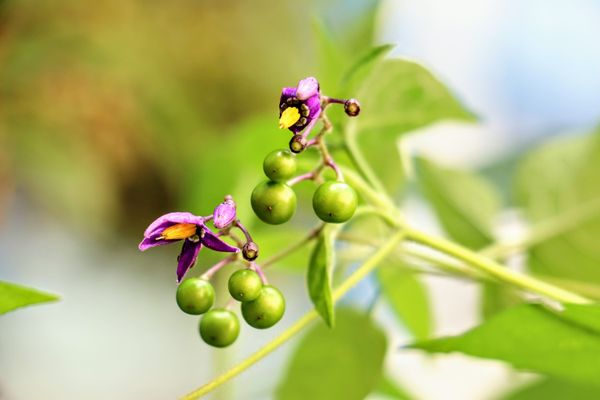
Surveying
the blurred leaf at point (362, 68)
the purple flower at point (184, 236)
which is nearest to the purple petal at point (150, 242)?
the purple flower at point (184, 236)

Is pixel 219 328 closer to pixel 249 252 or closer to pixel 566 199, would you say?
pixel 249 252

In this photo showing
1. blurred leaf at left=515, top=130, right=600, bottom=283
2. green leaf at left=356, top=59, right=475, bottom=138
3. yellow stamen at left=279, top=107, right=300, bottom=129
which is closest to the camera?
yellow stamen at left=279, top=107, right=300, bottom=129

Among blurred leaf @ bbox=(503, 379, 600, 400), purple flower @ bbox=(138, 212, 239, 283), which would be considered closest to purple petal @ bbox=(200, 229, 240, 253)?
purple flower @ bbox=(138, 212, 239, 283)

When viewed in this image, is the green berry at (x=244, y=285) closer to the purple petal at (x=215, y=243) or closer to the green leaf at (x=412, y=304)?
the purple petal at (x=215, y=243)

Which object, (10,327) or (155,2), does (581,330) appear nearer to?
(10,327)

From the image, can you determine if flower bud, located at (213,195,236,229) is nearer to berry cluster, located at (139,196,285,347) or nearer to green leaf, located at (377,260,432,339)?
berry cluster, located at (139,196,285,347)
